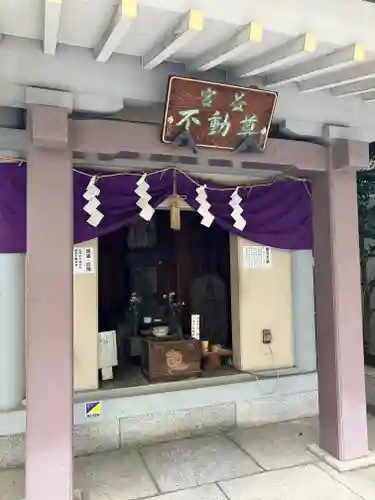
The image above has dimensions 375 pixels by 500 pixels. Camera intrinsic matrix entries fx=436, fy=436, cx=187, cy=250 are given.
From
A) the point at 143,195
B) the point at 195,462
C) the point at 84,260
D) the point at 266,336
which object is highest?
the point at 143,195

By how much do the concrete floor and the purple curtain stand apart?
193cm

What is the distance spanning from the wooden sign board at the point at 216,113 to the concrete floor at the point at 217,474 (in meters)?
2.54

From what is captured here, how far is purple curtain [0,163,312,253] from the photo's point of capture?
3650 millimetres

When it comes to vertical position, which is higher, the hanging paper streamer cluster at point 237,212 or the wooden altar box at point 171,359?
the hanging paper streamer cluster at point 237,212

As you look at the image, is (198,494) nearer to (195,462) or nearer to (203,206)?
(195,462)

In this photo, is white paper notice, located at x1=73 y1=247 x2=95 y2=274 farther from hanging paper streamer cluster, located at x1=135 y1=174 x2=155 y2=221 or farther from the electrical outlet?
the electrical outlet

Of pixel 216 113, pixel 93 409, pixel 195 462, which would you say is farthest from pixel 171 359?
pixel 216 113

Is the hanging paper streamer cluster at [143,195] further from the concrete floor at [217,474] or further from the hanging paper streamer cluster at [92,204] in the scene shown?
the concrete floor at [217,474]

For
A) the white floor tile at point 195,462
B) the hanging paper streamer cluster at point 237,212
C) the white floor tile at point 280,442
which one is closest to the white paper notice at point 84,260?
the hanging paper streamer cluster at point 237,212

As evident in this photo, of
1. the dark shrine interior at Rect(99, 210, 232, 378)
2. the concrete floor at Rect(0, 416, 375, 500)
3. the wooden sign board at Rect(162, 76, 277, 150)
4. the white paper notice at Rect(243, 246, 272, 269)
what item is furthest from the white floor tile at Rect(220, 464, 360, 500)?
the wooden sign board at Rect(162, 76, 277, 150)

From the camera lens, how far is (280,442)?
411cm

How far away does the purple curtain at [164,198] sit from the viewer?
144 inches

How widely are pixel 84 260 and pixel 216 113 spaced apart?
2008 millimetres

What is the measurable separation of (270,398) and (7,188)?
3.32 m
